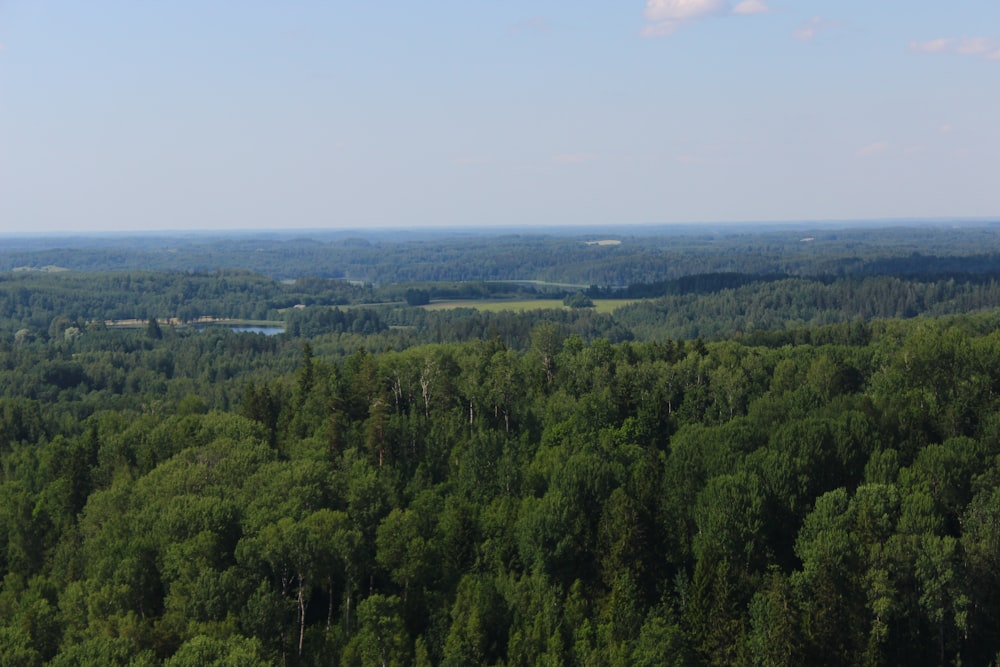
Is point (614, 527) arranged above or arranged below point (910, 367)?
below

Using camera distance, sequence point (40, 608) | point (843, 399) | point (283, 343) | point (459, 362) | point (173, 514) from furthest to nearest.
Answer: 1. point (283, 343)
2. point (459, 362)
3. point (843, 399)
4. point (173, 514)
5. point (40, 608)

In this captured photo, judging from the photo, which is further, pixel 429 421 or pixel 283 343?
pixel 283 343

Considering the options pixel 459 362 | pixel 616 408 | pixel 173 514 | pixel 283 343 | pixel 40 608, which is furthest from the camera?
pixel 283 343

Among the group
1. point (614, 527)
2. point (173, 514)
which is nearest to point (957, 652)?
point (614, 527)

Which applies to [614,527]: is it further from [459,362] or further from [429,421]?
[459,362]

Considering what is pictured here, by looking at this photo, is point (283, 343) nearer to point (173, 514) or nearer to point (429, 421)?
point (429, 421)

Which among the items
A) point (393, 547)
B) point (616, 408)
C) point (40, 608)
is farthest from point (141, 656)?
point (616, 408)
